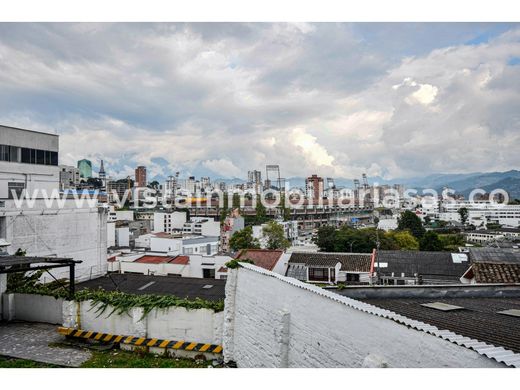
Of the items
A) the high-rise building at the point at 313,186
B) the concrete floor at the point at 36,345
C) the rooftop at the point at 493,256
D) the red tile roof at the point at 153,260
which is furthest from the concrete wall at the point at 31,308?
the high-rise building at the point at 313,186

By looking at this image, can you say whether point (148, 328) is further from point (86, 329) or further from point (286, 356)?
point (286, 356)

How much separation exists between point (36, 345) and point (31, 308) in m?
1.32

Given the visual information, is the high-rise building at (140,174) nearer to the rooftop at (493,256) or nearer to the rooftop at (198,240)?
the rooftop at (198,240)

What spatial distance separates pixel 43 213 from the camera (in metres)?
10.4

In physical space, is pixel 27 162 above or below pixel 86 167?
below

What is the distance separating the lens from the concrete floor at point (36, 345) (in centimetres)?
506

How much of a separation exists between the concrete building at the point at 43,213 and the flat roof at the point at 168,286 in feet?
4.68

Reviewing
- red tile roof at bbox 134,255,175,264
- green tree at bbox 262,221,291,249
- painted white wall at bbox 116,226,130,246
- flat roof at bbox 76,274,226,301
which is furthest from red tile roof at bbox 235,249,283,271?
painted white wall at bbox 116,226,130,246

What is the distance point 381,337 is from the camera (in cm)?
298

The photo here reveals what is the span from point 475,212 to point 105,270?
61974mm

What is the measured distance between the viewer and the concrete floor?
506 cm

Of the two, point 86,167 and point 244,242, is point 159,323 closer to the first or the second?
point 244,242

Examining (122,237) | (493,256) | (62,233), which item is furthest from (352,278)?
(122,237)

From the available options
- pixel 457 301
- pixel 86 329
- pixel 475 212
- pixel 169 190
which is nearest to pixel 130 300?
pixel 86 329
